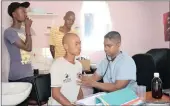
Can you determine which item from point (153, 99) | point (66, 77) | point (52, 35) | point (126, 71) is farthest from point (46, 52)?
point (153, 99)

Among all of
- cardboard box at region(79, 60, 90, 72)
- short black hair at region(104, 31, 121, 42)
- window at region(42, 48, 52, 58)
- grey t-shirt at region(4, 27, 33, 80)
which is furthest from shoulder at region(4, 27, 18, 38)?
short black hair at region(104, 31, 121, 42)

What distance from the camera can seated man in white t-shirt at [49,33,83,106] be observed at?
3.66 ft

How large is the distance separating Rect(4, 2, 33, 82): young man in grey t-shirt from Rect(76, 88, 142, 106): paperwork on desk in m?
0.44

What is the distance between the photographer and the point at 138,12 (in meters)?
1.36

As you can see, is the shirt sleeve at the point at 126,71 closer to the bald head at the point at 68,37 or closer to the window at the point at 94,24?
the window at the point at 94,24

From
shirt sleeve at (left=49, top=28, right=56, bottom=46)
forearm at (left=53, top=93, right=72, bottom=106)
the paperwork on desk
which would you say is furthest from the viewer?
shirt sleeve at (left=49, top=28, right=56, bottom=46)

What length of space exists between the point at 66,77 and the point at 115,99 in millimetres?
296

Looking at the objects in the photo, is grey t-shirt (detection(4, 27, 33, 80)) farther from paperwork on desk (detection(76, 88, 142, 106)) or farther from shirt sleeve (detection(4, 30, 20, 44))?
paperwork on desk (detection(76, 88, 142, 106))

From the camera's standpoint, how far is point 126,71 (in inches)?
45.6

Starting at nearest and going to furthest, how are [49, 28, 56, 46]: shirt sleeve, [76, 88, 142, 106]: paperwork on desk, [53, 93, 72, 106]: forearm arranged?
A: 1. [76, 88, 142, 106]: paperwork on desk
2. [53, 93, 72, 106]: forearm
3. [49, 28, 56, 46]: shirt sleeve

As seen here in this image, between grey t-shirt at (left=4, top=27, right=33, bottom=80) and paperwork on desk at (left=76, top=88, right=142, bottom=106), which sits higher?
grey t-shirt at (left=4, top=27, right=33, bottom=80)

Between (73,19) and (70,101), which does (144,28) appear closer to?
(73,19)

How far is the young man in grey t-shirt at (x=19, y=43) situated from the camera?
126 cm

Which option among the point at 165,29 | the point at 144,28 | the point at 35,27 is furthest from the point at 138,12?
the point at 35,27
